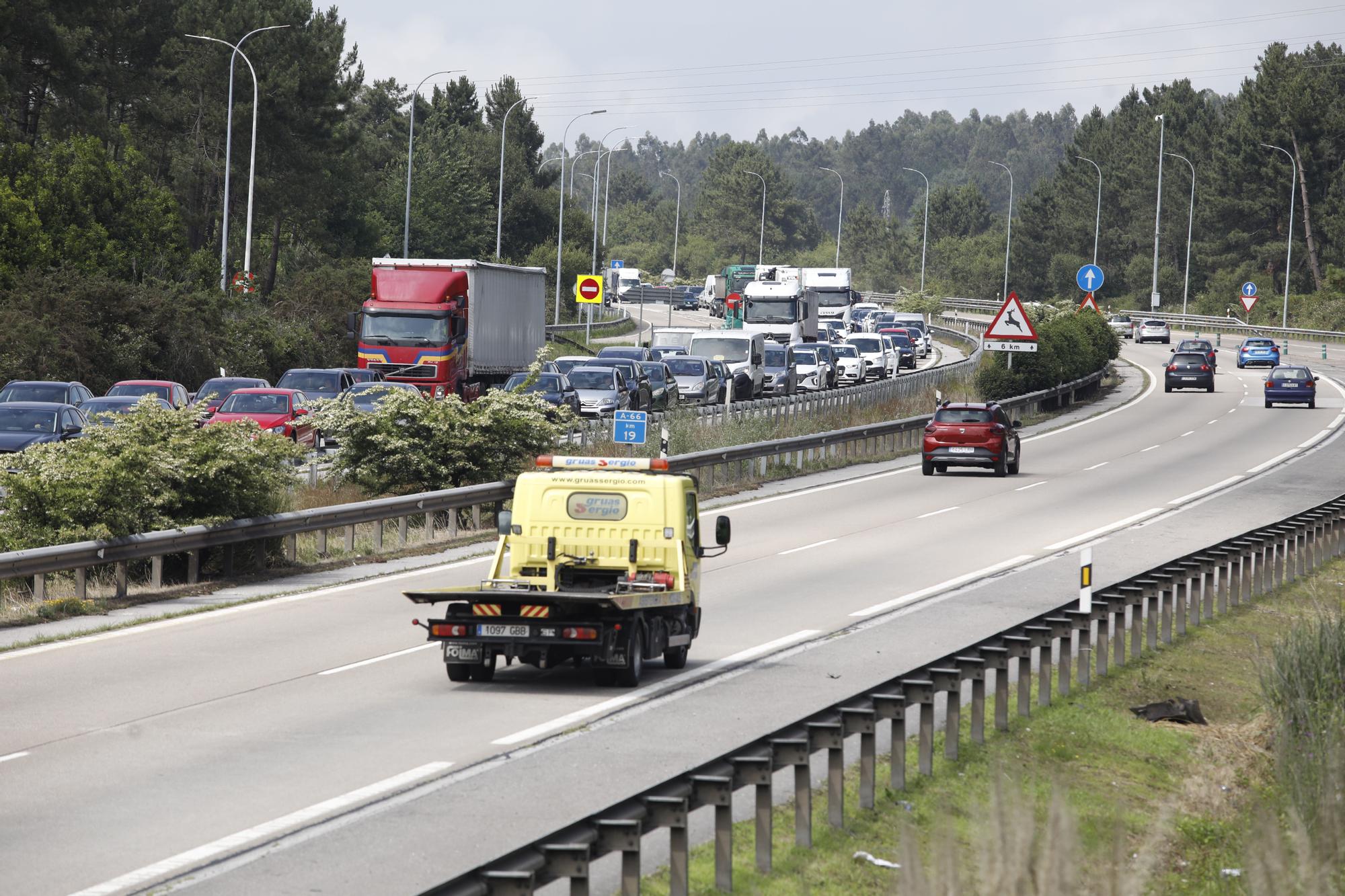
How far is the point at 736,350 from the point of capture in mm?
53312

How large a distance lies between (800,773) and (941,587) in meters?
11.5

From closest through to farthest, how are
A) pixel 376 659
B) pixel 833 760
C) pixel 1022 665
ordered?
pixel 833 760 < pixel 1022 665 < pixel 376 659

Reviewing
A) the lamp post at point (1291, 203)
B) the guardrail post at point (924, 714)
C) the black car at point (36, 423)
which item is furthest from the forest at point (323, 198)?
the guardrail post at point (924, 714)

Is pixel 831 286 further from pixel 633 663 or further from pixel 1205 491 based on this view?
pixel 633 663

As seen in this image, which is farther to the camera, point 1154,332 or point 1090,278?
point 1154,332

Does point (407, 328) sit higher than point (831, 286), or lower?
lower

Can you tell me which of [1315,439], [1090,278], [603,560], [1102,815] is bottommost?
[1102,815]

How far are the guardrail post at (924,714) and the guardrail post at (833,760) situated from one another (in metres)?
1.25

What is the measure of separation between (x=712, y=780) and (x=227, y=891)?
2.29 m

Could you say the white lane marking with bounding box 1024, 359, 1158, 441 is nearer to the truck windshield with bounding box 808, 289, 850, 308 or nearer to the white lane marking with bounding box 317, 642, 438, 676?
the truck windshield with bounding box 808, 289, 850, 308

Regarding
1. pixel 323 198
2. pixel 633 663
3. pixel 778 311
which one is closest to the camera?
pixel 633 663

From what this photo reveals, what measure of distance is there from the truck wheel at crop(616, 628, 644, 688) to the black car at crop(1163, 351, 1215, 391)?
50012mm

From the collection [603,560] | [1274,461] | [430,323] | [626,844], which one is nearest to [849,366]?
[1274,461]

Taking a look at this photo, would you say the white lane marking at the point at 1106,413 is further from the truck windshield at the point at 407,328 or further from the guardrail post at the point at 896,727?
the guardrail post at the point at 896,727
